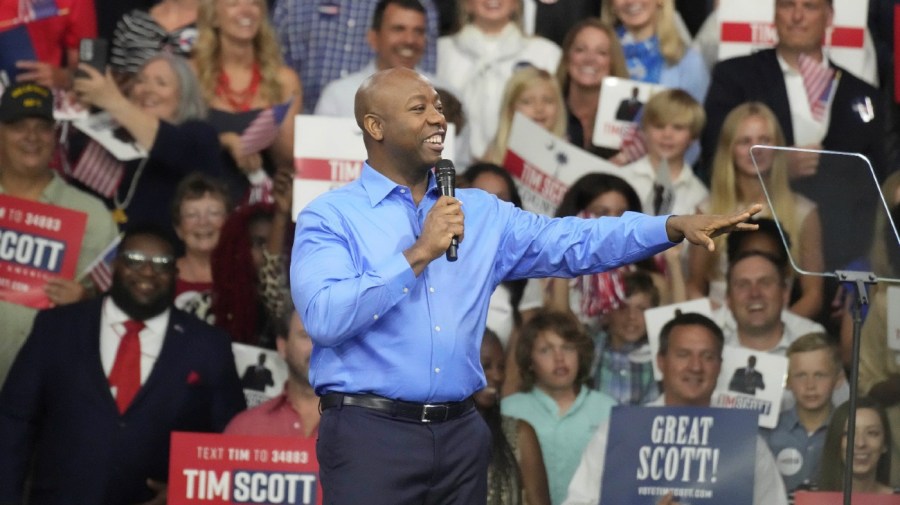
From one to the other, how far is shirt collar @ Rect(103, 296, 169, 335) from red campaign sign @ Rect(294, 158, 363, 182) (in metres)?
0.83

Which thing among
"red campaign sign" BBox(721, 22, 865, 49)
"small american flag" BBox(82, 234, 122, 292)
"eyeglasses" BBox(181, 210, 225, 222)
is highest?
"red campaign sign" BBox(721, 22, 865, 49)

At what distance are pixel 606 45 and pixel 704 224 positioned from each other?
11.2ft

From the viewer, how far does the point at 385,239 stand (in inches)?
155

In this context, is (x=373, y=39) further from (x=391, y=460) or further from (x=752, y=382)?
(x=391, y=460)

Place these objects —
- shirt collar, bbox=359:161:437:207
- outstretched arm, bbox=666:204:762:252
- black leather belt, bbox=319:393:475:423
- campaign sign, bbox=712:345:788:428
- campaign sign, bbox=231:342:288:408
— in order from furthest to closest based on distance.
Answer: campaign sign, bbox=231:342:288:408 → campaign sign, bbox=712:345:788:428 → shirt collar, bbox=359:161:437:207 → black leather belt, bbox=319:393:475:423 → outstretched arm, bbox=666:204:762:252

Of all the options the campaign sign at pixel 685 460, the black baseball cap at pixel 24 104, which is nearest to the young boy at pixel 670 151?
the campaign sign at pixel 685 460

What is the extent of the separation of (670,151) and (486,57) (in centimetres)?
99

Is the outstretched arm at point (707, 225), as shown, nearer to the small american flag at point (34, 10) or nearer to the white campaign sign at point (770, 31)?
the white campaign sign at point (770, 31)

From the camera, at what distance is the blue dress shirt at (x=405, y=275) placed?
12.3ft

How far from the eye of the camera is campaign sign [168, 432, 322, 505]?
18.5 ft

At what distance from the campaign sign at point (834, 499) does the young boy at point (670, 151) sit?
1710mm

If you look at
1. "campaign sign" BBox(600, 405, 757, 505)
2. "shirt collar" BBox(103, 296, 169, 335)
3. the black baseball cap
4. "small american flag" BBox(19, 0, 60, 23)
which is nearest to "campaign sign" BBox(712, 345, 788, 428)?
"campaign sign" BBox(600, 405, 757, 505)

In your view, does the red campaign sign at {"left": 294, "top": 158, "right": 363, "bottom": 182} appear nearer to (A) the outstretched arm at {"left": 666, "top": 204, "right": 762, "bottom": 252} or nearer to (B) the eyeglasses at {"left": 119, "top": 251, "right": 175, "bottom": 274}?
(B) the eyeglasses at {"left": 119, "top": 251, "right": 175, "bottom": 274}

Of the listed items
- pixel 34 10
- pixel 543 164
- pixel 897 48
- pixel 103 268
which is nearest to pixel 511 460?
pixel 543 164
